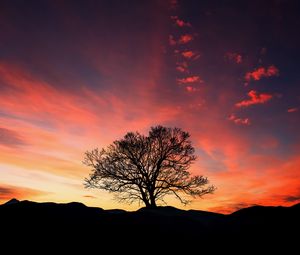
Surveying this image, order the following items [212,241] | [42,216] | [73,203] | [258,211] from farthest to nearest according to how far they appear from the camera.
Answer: [258,211] → [73,203] → [212,241] → [42,216]

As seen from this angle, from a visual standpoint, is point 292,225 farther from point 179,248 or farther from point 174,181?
point 174,181

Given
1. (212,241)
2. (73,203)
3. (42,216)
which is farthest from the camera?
(73,203)

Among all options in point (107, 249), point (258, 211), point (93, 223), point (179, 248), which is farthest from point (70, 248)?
point (258, 211)

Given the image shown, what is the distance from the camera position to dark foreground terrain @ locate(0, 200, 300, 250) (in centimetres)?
1290

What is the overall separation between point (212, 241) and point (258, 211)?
17.0 feet

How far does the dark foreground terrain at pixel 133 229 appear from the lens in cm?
1290

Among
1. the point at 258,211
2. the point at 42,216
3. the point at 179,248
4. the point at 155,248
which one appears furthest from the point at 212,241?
the point at 42,216

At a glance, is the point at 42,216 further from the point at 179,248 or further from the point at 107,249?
the point at 179,248

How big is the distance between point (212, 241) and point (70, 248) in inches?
277

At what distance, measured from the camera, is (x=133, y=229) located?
14883 millimetres

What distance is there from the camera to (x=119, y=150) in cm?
3116

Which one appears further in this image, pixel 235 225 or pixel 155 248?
pixel 235 225

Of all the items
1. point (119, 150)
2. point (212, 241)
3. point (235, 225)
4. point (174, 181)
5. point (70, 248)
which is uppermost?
point (119, 150)

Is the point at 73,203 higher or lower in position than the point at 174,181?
lower
